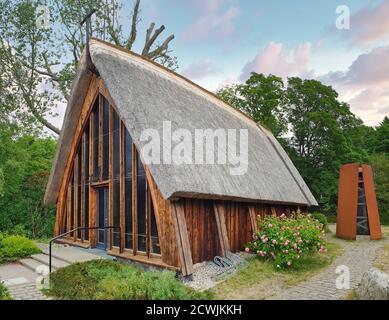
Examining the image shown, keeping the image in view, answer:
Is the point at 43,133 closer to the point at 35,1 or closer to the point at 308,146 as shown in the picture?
the point at 35,1

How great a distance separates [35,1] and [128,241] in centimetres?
1717

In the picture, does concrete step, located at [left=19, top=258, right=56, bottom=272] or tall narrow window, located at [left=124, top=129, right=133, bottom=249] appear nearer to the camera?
concrete step, located at [left=19, top=258, right=56, bottom=272]

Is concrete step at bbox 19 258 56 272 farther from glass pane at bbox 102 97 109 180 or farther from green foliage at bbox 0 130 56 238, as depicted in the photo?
green foliage at bbox 0 130 56 238

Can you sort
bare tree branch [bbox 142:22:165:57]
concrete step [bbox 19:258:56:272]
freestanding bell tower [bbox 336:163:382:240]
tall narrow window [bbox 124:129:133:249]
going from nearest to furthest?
concrete step [bbox 19:258:56:272]
tall narrow window [bbox 124:129:133:249]
freestanding bell tower [bbox 336:163:382:240]
bare tree branch [bbox 142:22:165:57]

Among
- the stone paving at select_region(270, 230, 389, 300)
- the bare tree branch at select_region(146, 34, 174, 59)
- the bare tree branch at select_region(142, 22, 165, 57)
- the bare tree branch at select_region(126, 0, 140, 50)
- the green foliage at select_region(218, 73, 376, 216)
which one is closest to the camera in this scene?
the stone paving at select_region(270, 230, 389, 300)

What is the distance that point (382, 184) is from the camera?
89.3 feet

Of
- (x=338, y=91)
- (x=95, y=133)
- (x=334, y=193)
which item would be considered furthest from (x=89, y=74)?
(x=338, y=91)

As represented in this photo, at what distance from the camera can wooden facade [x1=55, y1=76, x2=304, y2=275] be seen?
339 inches

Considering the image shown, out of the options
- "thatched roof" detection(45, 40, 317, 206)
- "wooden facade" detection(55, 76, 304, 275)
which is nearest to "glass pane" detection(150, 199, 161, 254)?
"wooden facade" detection(55, 76, 304, 275)

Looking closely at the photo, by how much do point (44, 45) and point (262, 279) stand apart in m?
18.9

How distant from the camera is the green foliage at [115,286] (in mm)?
6465

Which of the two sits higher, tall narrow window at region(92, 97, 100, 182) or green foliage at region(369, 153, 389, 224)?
tall narrow window at region(92, 97, 100, 182)

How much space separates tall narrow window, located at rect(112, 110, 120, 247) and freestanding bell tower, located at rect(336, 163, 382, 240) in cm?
1168

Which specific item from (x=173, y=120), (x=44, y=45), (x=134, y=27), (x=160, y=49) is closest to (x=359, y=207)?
(x=173, y=120)
